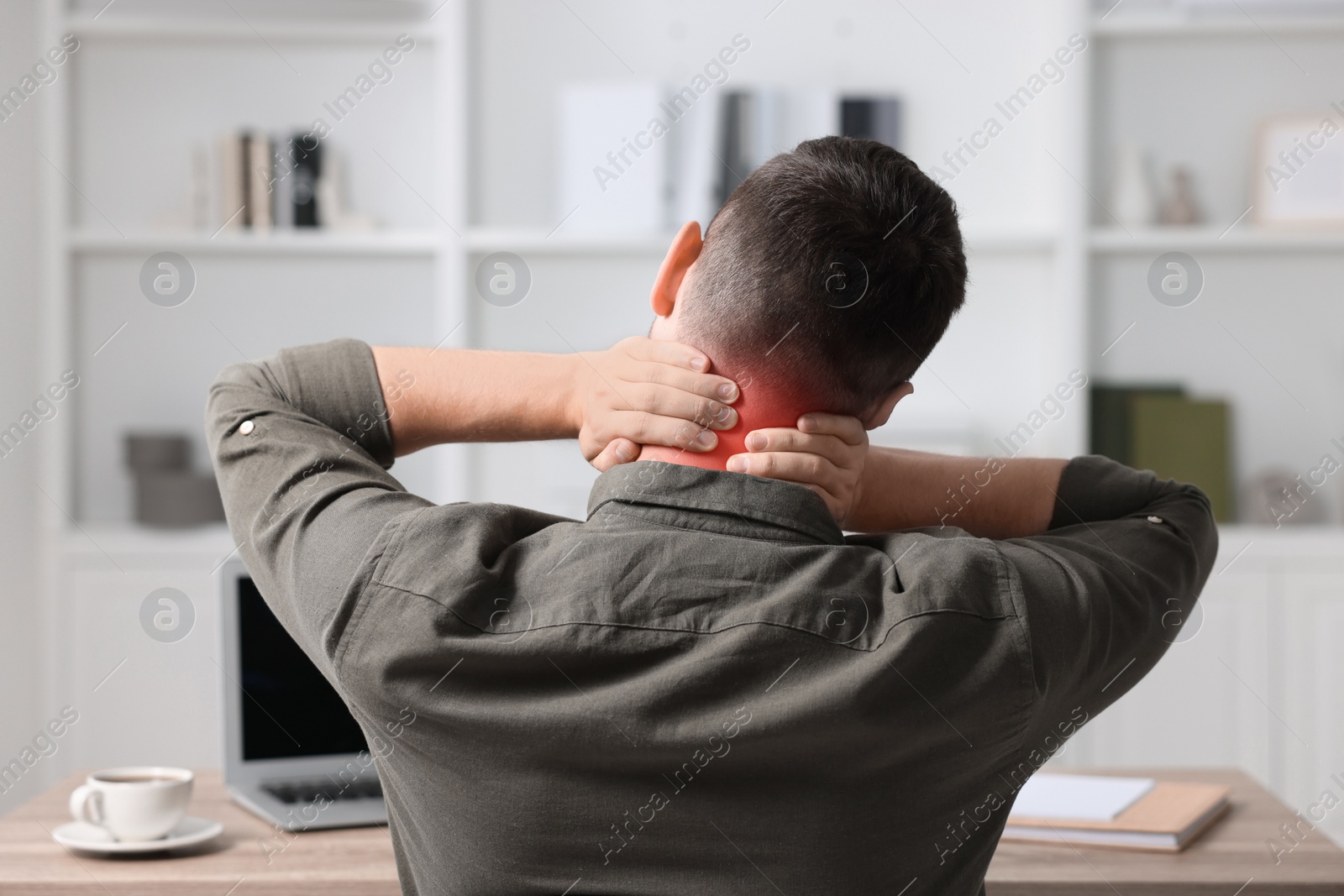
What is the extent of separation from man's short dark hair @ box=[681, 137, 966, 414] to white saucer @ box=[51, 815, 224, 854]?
78cm

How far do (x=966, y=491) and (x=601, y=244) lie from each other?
2241mm

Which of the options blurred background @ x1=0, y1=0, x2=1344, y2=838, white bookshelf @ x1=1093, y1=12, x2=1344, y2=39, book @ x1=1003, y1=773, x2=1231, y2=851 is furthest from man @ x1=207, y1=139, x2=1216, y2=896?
white bookshelf @ x1=1093, y1=12, x2=1344, y2=39

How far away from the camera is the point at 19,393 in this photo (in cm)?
301

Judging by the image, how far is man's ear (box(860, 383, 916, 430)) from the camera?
841 mm

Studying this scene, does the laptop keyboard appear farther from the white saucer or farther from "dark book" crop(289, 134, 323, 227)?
"dark book" crop(289, 134, 323, 227)

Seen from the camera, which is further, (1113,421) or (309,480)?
(1113,421)

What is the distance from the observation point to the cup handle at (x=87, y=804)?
1.17 meters

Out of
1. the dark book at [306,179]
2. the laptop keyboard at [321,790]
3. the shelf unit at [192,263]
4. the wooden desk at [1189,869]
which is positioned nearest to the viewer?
the wooden desk at [1189,869]

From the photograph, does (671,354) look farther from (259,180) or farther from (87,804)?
(259,180)

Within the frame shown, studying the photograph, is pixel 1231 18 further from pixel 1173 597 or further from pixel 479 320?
pixel 1173 597

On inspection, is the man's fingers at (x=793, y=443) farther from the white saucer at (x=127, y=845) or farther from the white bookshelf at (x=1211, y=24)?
the white bookshelf at (x=1211, y=24)

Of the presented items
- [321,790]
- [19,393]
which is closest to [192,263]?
[19,393]

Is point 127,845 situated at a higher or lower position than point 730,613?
lower

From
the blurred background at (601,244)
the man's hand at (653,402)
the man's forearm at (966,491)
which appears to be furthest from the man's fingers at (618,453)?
the blurred background at (601,244)
